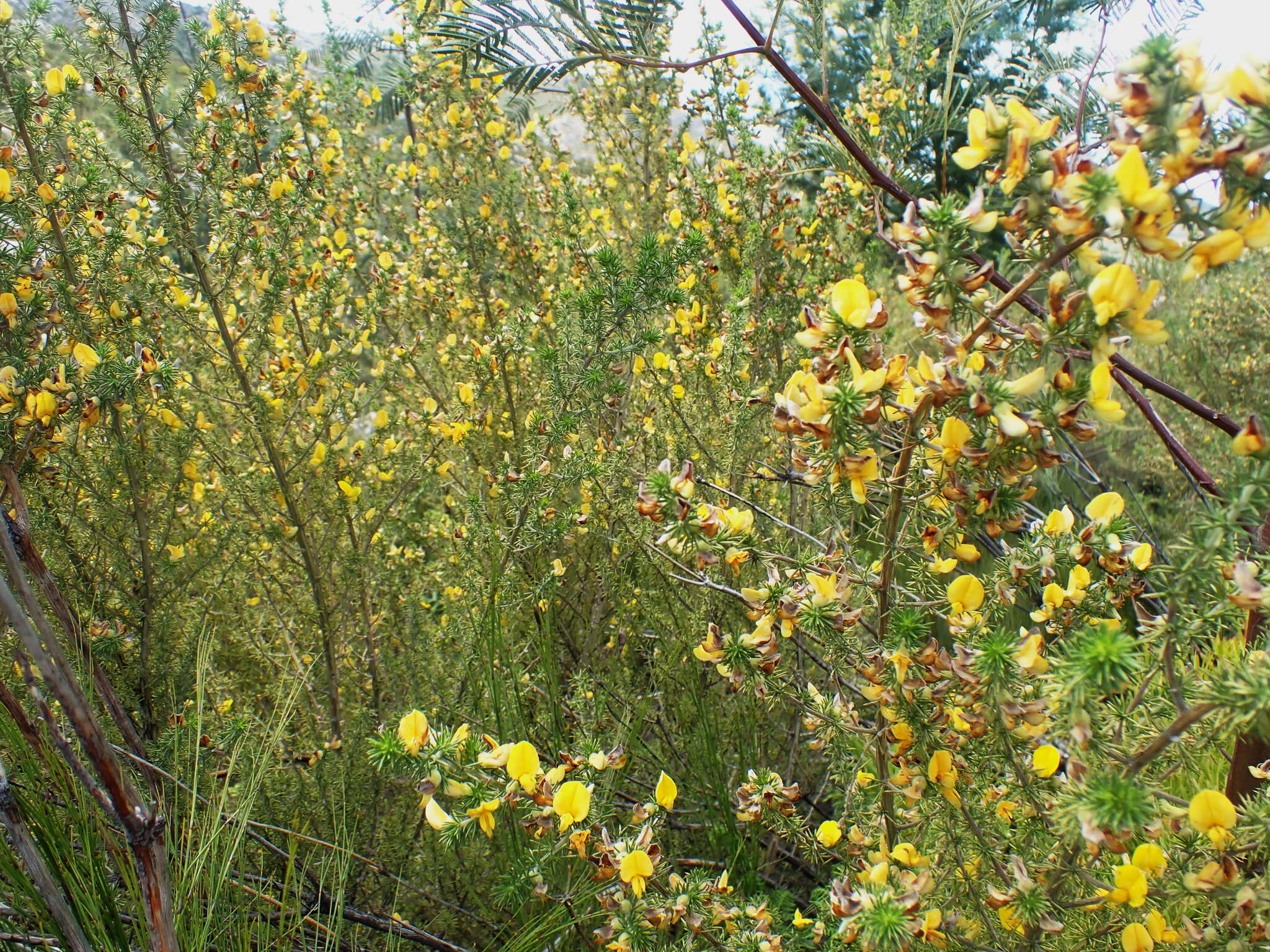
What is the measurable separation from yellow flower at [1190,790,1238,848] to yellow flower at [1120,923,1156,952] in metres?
0.17

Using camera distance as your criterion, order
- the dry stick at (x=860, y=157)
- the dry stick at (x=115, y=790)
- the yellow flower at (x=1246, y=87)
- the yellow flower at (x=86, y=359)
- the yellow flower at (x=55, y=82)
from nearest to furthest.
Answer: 1. the yellow flower at (x=1246, y=87)
2. the dry stick at (x=115, y=790)
3. the dry stick at (x=860, y=157)
4. the yellow flower at (x=86, y=359)
5. the yellow flower at (x=55, y=82)

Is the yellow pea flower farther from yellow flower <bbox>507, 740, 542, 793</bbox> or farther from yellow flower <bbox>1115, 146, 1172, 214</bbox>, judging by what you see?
yellow flower <bbox>507, 740, 542, 793</bbox>

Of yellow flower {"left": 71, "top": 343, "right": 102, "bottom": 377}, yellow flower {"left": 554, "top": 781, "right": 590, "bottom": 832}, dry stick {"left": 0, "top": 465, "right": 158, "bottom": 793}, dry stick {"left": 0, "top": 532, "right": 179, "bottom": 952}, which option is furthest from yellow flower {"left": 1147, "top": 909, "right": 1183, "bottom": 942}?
yellow flower {"left": 71, "top": 343, "right": 102, "bottom": 377}

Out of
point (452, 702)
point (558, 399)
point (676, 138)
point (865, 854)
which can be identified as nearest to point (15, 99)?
point (558, 399)

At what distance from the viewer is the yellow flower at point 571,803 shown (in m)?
0.95

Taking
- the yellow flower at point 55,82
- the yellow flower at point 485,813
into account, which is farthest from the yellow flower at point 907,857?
the yellow flower at point 55,82

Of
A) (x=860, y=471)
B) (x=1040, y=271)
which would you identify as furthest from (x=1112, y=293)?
(x=860, y=471)

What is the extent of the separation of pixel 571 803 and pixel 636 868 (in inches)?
4.3

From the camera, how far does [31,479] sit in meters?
1.54

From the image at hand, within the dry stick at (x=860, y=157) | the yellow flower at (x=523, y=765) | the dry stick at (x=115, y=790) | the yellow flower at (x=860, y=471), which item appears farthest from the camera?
the dry stick at (x=860, y=157)

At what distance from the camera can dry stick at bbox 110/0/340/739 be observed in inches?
72.1

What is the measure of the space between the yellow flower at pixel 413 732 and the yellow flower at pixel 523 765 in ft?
0.35

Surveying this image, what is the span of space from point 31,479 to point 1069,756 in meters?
1.73

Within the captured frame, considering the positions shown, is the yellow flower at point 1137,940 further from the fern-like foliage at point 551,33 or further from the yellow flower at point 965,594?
the fern-like foliage at point 551,33
